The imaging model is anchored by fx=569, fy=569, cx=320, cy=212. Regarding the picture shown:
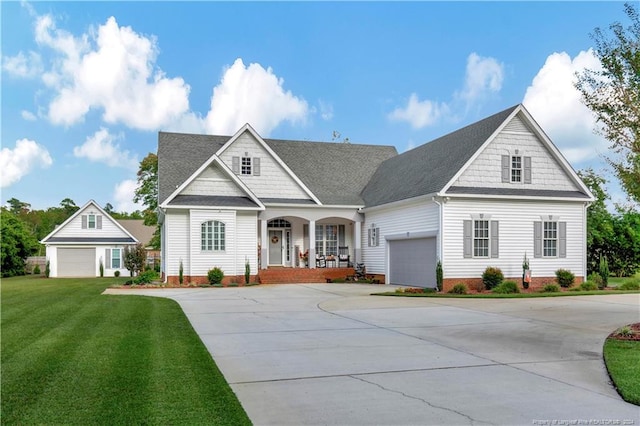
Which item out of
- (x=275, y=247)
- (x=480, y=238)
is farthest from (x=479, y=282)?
(x=275, y=247)

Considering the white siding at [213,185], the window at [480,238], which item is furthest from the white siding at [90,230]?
the window at [480,238]

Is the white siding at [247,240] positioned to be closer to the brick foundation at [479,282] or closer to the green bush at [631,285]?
the brick foundation at [479,282]

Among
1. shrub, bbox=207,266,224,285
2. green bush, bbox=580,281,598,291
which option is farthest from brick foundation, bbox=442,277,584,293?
shrub, bbox=207,266,224,285

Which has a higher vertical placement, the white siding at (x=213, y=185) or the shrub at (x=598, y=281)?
the white siding at (x=213, y=185)

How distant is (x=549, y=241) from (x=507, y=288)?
3.85 m

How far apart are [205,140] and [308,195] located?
688 centimetres

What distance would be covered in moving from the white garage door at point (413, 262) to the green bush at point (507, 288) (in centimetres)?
253

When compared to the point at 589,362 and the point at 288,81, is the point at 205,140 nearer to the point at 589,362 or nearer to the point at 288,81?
the point at 288,81

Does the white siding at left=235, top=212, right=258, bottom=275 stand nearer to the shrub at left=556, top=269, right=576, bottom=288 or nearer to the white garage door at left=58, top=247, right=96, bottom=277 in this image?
the shrub at left=556, top=269, right=576, bottom=288

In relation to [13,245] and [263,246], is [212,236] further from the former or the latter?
[13,245]

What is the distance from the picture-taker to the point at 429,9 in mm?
19500

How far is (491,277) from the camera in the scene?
22.2m

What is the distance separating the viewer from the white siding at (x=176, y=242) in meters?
25.4

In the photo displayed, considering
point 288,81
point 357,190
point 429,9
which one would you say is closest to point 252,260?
point 357,190
